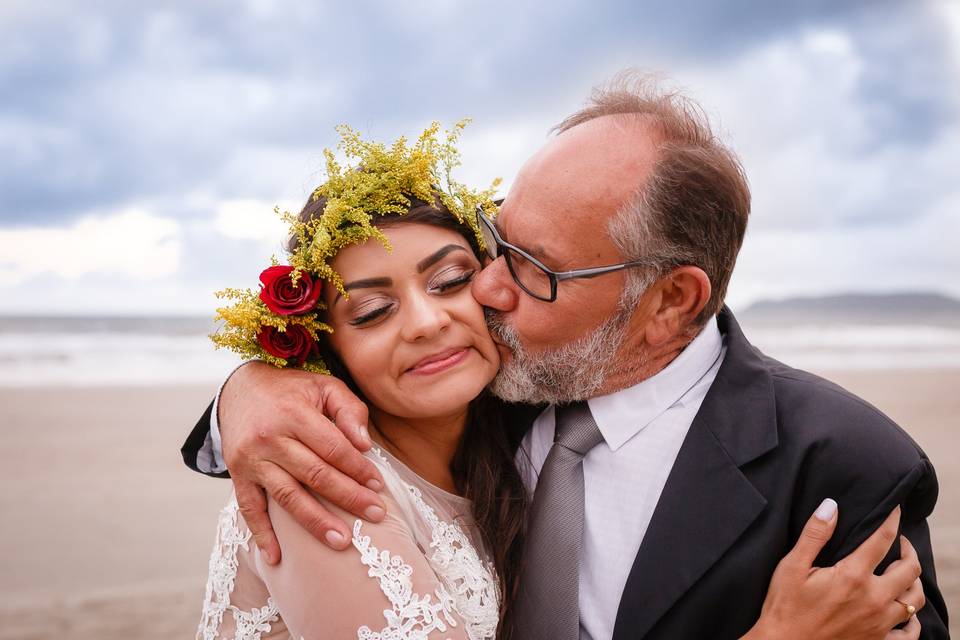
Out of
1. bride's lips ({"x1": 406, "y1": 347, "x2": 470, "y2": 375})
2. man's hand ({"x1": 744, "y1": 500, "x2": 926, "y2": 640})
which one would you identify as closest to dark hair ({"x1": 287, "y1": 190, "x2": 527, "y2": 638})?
bride's lips ({"x1": 406, "y1": 347, "x2": 470, "y2": 375})

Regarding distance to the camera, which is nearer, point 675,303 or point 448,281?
point 448,281

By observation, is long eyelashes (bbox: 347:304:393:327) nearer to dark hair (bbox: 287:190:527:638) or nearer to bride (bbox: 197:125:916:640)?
bride (bbox: 197:125:916:640)

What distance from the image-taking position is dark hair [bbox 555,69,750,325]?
285 cm

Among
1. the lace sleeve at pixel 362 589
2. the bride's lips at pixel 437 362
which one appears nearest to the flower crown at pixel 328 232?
the bride's lips at pixel 437 362

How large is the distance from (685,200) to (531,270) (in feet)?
1.99

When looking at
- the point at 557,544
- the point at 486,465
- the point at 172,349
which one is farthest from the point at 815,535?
the point at 172,349

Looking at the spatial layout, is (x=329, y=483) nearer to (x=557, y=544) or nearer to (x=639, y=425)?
(x=557, y=544)

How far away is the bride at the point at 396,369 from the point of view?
7.68 feet

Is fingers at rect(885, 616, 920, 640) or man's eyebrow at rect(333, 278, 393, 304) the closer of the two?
fingers at rect(885, 616, 920, 640)

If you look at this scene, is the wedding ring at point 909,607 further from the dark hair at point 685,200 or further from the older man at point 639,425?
the dark hair at point 685,200

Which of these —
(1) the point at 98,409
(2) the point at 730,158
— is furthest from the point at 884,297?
(2) the point at 730,158

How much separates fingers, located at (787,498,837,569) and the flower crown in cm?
149

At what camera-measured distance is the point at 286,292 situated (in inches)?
104

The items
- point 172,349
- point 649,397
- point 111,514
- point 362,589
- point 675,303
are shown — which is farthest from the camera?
point 172,349
